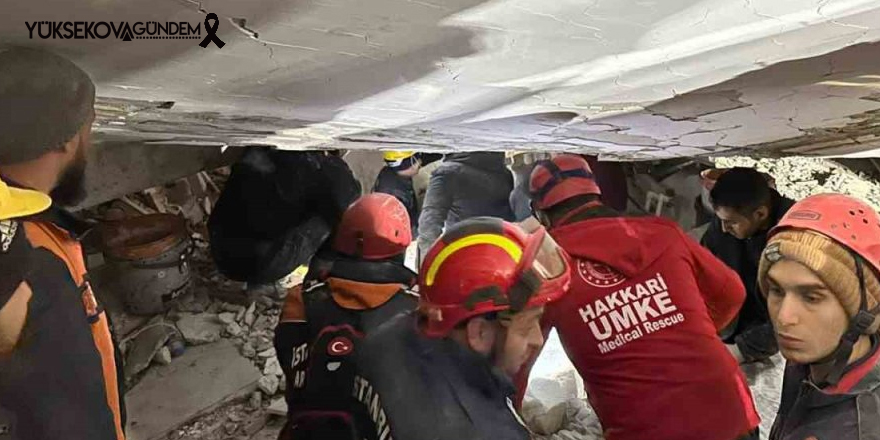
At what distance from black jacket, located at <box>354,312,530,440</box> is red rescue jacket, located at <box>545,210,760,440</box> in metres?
0.70

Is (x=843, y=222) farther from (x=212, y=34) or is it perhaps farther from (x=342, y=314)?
(x=212, y=34)

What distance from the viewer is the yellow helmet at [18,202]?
1006mm

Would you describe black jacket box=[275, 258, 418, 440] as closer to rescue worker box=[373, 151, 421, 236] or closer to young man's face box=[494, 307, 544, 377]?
young man's face box=[494, 307, 544, 377]

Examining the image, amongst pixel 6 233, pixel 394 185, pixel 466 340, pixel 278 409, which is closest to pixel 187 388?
pixel 278 409

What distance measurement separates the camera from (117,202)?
4348 mm

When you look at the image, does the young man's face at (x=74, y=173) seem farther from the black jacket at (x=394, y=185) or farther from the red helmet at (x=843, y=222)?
the black jacket at (x=394, y=185)

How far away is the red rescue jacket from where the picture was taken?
2.28 meters

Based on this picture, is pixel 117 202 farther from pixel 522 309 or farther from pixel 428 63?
pixel 428 63

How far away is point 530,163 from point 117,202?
7.97 ft

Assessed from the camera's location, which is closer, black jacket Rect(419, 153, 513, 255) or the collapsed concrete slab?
the collapsed concrete slab

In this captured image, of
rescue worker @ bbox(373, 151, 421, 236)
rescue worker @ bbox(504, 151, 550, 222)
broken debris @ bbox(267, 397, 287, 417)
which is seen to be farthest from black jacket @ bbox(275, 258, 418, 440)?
rescue worker @ bbox(373, 151, 421, 236)

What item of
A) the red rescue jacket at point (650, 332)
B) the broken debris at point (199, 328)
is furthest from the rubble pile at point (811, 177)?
the broken debris at point (199, 328)

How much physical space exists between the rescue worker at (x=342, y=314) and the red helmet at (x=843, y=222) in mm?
1003

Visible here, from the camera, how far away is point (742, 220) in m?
3.23
